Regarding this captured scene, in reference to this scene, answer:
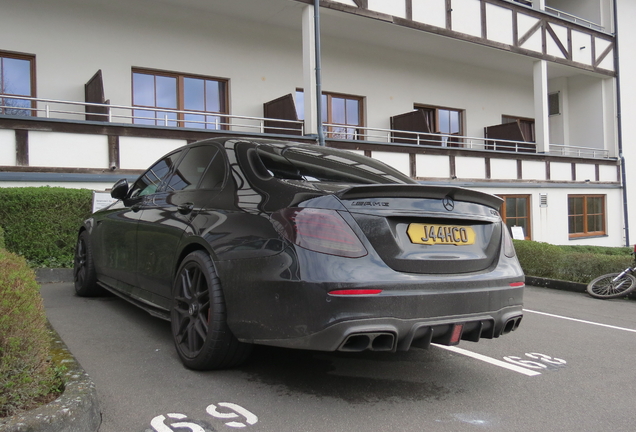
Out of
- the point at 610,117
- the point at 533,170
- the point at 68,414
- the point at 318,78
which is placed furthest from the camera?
the point at 610,117

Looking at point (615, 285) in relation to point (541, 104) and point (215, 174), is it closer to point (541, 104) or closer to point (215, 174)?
point (215, 174)

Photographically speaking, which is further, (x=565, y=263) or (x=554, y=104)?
(x=554, y=104)

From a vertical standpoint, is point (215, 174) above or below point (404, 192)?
above

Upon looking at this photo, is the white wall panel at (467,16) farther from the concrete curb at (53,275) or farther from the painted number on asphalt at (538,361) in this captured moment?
the painted number on asphalt at (538,361)

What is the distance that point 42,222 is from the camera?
7.93 metres

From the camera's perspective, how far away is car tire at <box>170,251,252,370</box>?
325cm

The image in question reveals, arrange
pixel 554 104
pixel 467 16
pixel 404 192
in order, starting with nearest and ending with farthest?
pixel 404 192 → pixel 467 16 → pixel 554 104

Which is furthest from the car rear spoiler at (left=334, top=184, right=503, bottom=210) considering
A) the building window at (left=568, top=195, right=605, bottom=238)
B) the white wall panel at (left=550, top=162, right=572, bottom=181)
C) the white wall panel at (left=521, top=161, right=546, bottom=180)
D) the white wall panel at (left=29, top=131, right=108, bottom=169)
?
the building window at (left=568, top=195, right=605, bottom=238)

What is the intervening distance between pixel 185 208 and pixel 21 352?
60.6 inches

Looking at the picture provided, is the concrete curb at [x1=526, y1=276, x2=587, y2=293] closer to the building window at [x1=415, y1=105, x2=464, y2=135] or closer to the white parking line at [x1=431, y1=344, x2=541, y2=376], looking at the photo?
the white parking line at [x1=431, y1=344, x2=541, y2=376]

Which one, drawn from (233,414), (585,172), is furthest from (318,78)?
(585,172)

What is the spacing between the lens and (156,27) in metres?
12.3

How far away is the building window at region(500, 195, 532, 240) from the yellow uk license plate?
13.7 metres

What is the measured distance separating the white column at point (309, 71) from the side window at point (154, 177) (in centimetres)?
736
